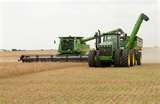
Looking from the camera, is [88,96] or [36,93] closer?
[88,96]

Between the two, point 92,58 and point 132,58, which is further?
point 132,58

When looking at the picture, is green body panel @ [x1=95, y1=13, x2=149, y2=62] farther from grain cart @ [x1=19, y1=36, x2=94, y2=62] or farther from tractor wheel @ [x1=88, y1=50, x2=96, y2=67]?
grain cart @ [x1=19, y1=36, x2=94, y2=62]

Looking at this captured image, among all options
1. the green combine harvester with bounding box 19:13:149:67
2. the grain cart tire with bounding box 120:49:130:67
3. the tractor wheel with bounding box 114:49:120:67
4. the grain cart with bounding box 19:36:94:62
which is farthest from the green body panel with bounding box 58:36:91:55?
the grain cart tire with bounding box 120:49:130:67

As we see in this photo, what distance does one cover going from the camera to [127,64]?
31.7 m

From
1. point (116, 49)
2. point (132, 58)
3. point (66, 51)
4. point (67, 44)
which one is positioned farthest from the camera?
point (67, 44)

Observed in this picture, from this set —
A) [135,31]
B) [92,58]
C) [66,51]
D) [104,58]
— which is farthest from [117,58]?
[66,51]

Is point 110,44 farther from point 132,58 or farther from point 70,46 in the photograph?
point 70,46

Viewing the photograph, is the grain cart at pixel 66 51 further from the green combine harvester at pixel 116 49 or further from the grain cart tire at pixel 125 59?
the grain cart tire at pixel 125 59

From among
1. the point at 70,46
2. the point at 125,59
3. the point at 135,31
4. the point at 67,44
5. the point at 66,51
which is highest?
the point at 135,31

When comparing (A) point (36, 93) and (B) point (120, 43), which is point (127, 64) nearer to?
(B) point (120, 43)

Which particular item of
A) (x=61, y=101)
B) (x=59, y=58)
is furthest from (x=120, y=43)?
(x=61, y=101)

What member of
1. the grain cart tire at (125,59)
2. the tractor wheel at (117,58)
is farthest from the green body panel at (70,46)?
the grain cart tire at (125,59)

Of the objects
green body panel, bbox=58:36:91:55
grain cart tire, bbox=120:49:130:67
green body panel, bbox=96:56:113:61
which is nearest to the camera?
grain cart tire, bbox=120:49:130:67

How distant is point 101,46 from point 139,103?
21.2 metres
